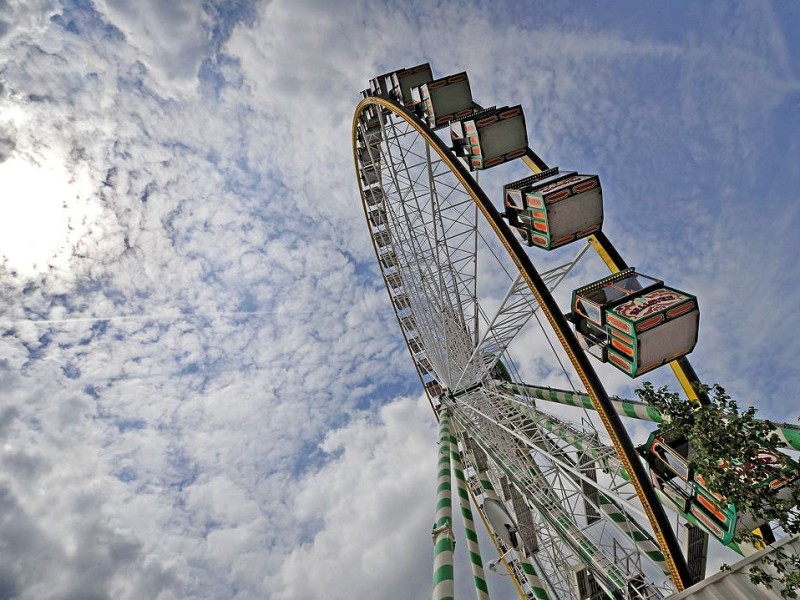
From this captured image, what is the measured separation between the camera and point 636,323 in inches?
246

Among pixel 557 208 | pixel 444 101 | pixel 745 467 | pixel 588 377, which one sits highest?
pixel 444 101

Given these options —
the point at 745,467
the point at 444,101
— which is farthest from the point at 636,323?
the point at 444,101

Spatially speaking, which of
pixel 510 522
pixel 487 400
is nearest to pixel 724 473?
pixel 510 522

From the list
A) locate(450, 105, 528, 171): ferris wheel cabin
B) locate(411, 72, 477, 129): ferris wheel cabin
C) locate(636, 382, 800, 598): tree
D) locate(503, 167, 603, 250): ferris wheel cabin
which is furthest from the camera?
locate(411, 72, 477, 129): ferris wheel cabin

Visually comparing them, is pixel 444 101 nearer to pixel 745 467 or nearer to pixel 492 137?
pixel 492 137

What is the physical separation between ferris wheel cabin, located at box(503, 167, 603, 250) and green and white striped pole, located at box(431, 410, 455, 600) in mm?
5562

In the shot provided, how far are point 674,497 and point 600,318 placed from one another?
3.07m

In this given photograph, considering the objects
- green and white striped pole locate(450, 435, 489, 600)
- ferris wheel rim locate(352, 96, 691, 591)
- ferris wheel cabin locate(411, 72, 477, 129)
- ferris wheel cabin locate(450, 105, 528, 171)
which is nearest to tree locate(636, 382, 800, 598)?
ferris wheel rim locate(352, 96, 691, 591)

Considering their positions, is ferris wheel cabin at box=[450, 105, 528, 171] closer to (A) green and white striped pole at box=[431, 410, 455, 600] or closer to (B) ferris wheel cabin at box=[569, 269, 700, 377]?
(B) ferris wheel cabin at box=[569, 269, 700, 377]

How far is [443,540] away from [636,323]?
4.70 m

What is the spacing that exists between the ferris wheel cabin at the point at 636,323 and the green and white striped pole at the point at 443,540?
403 cm

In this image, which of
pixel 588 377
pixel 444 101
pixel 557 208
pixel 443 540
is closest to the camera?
pixel 588 377

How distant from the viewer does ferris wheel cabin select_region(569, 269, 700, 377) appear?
634cm

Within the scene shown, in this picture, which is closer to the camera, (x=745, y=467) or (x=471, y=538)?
(x=745, y=467)
